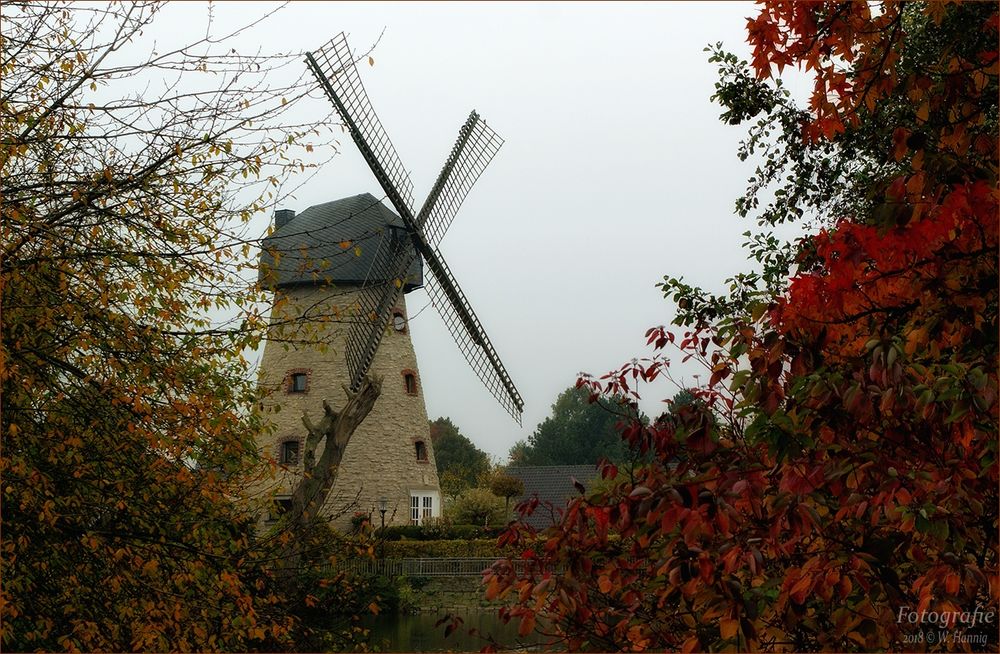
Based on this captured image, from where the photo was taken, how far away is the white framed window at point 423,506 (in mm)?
31109

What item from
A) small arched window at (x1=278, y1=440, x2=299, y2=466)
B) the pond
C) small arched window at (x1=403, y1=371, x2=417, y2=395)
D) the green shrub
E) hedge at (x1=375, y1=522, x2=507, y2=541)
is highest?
small arched window at (x1=403, y1=371, x2=417, y2=395)

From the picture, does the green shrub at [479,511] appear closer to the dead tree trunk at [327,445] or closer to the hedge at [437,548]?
the hedge at [437,548]

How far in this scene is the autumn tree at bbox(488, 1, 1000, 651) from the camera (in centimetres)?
369

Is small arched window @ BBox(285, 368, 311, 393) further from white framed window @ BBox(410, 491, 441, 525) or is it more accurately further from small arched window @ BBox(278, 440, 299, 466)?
white framed window @ BBox(410, 491, 441, 525)

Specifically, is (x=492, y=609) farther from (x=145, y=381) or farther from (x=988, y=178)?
(x=988, y=178)

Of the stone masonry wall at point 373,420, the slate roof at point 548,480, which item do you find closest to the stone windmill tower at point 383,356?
the stone masonry wall at point 373,420

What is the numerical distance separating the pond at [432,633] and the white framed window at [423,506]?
3.89 meters

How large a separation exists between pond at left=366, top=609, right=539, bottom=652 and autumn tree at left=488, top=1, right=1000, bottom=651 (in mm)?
13231

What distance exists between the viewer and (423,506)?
31734 mm

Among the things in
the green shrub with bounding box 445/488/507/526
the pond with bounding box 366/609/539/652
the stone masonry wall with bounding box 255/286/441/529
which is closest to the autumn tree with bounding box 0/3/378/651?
the pond with bounding box 366/609/539/652

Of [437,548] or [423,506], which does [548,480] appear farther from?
[437,548]

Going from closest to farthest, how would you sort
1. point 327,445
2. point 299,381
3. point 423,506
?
point 327,445 → point 299,381 → point 423,506

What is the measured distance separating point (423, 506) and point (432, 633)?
30.7ft

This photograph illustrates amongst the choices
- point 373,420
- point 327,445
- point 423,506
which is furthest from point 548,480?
point 327,445
